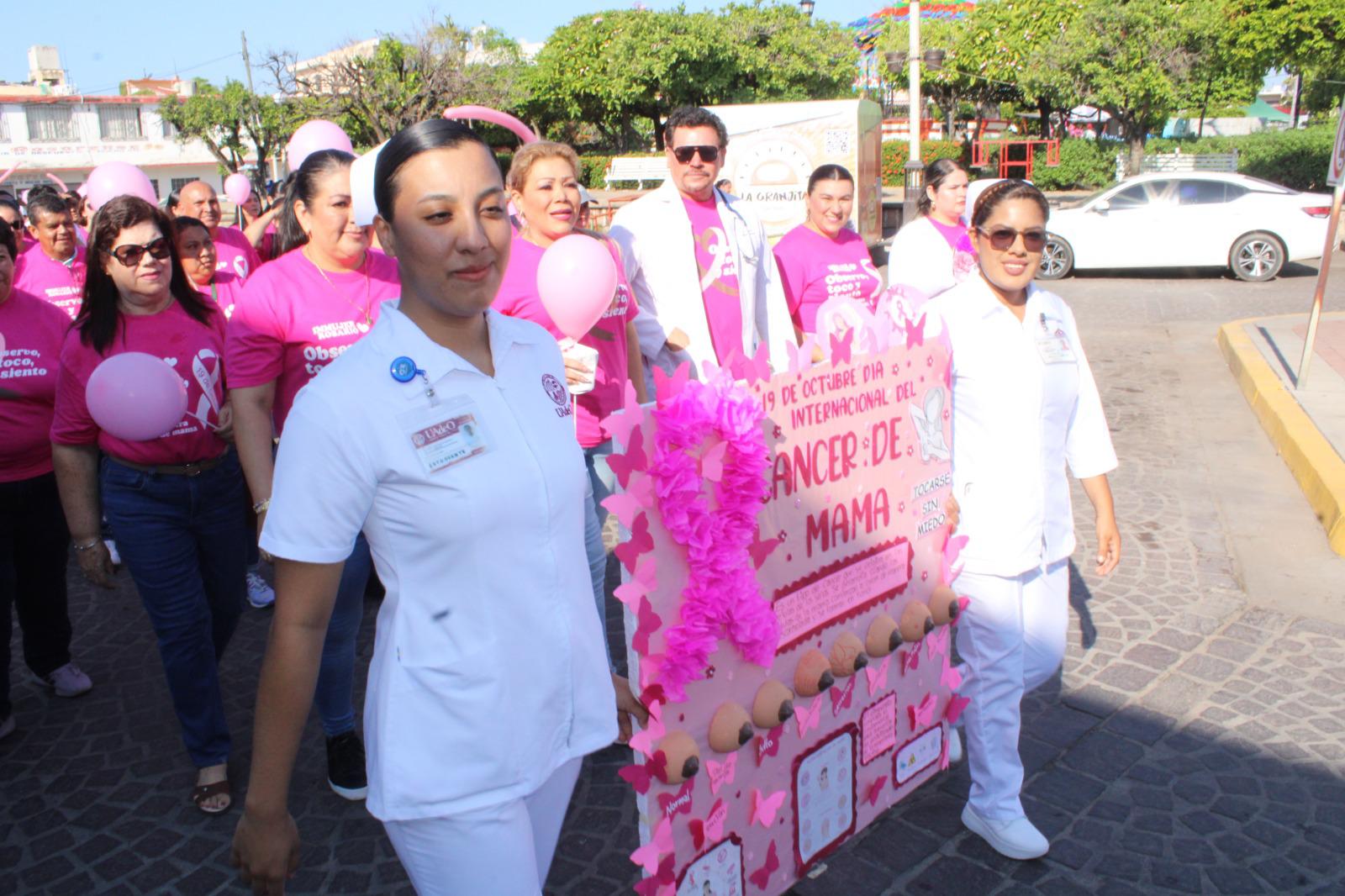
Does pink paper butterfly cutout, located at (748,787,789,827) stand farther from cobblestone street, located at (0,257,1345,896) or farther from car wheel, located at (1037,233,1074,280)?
car wheel, located at (1037,233,1074,280)

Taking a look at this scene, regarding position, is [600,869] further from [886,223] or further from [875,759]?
[886,223]

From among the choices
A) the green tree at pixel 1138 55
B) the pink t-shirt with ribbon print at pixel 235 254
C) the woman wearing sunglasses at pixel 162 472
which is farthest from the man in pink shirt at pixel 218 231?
the green tree at pixel 1138 55

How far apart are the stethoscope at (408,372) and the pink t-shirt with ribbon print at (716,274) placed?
2.70 metres

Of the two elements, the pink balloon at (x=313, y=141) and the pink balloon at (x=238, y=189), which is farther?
the pink balloon at (x=238, y=189)

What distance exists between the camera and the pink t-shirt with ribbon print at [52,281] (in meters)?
5.79

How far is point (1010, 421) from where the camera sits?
2943 millimetres

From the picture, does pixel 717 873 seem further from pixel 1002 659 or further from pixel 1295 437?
pixel 1295 437

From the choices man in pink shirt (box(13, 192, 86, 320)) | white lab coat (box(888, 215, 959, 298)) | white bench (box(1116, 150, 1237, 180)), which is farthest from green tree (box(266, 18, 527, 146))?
white lab coat (box(888, 215, 959, 298))

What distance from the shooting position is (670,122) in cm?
442

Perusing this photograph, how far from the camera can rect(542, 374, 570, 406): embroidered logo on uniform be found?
6.16ft

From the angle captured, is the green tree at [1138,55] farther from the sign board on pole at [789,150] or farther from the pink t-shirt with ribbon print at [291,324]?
the pink t-shirt with ribbon print at [291,324]

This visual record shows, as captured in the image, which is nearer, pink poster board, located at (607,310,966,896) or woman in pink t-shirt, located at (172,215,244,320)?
pink poster board, located at (607,310,966,896)

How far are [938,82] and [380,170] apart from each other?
43883 millimetres

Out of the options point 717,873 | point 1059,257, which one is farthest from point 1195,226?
point 717,873
